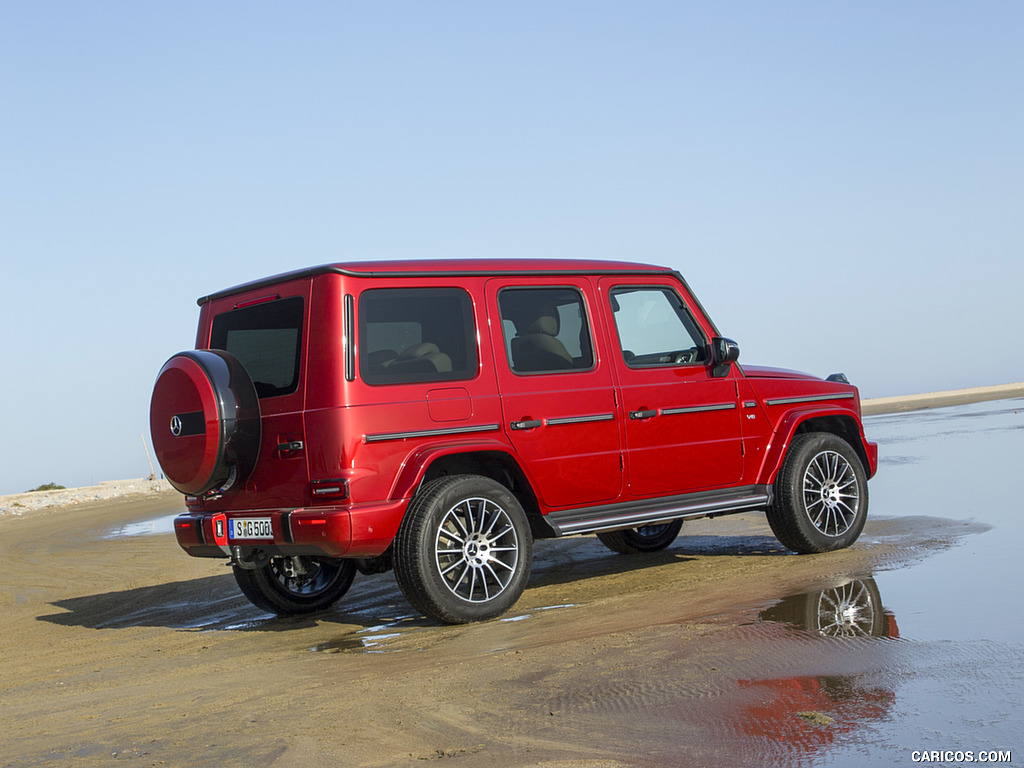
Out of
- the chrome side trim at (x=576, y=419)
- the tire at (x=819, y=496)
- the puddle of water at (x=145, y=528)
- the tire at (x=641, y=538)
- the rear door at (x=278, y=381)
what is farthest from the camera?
the puddle of water at (x=145, y=528)

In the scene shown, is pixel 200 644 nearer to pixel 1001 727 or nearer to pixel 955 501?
pixel 1001 727

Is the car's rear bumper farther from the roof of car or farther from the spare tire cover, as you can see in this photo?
the roof of car

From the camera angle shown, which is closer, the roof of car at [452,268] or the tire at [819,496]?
the roof of car at [452,268]

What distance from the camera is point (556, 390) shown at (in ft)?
20.6

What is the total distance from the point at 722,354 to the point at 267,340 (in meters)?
3.12

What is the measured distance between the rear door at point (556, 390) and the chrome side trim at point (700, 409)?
0.48m

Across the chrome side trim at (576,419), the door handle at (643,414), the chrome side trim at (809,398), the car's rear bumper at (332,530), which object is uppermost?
the chrome side trim at (576,419)

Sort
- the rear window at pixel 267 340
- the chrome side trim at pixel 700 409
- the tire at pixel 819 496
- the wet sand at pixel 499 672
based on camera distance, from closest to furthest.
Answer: the wet sand at pixel 499 672 < the rear window at pixel 267 340 < the chrome side trim at pixel 700 409 < the tire at pixel 819 496

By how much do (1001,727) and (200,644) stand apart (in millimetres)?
4354

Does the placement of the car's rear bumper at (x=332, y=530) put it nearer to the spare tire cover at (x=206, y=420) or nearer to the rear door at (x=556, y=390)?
the spare tire cover at (x=206, y=420)

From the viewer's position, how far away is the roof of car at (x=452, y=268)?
5730 millimetres

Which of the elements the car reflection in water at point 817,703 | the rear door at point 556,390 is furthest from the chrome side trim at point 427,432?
the car reflection in water at point 817,703

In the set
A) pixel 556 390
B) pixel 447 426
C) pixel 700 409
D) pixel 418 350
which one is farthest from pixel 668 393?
pixel 418 350

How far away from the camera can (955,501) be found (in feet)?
30.5
